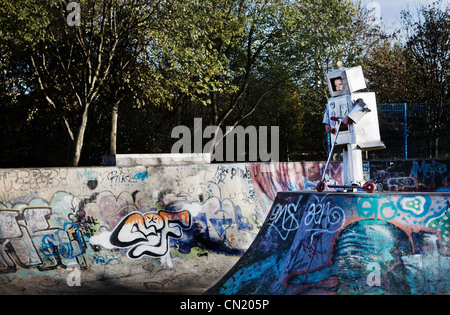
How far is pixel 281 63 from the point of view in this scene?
78.8 ft

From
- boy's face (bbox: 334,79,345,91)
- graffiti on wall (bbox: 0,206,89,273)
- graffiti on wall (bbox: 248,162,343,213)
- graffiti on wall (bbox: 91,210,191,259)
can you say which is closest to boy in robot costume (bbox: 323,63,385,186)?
boy's face (bbox: 334,79,345,91)

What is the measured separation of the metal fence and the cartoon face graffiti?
7.62 metres

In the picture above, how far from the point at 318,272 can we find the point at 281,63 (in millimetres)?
19002

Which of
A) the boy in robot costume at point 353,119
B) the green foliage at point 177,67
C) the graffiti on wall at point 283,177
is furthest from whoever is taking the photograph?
the green foliage at point 177,67

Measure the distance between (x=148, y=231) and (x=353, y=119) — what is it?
4.66m

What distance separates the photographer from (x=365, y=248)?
6.11 metres

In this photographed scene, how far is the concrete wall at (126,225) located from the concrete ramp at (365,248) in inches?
117

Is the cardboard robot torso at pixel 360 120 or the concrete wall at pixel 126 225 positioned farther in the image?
the concrete wall at pixel 126 225

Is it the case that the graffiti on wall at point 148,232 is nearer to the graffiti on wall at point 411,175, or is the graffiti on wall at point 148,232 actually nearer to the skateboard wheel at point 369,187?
the skateboard wheel at point 369,187

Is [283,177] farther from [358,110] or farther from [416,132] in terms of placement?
[416,132]

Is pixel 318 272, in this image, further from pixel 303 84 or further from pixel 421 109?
pixel 303 84

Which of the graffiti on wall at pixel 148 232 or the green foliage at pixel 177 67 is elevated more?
the green foliage at pixel 177 67

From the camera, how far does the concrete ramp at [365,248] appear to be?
5.92 meters

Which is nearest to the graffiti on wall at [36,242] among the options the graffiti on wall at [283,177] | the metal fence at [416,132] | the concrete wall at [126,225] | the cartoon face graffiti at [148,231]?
the concrete wall at [126,225]
